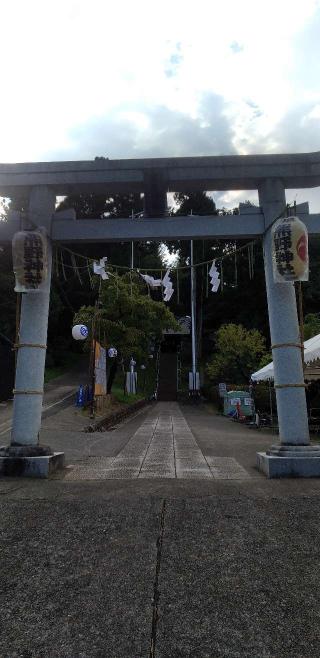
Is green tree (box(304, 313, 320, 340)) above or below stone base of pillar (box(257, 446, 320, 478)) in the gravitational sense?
above

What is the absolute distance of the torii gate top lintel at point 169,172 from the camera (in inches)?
Answer: 289

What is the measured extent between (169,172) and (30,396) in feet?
13.7

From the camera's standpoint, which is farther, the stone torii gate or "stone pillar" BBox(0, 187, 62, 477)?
the stone torii gate

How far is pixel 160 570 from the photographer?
3641mm

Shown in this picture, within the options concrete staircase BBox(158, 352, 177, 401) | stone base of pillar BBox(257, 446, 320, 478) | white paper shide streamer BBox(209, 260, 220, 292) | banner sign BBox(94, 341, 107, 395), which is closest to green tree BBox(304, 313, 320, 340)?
banner sign BBox(94, 341, 107, 395)

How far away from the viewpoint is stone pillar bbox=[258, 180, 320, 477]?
656 centimetres

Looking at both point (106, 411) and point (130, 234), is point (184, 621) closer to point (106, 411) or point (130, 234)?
point (130, 234)

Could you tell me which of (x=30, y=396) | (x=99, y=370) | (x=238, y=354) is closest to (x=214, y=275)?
(x=30, y=396)

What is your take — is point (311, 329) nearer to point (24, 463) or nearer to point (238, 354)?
point (238, 354)

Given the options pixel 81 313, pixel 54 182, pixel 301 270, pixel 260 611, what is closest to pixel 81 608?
pixel 260 611

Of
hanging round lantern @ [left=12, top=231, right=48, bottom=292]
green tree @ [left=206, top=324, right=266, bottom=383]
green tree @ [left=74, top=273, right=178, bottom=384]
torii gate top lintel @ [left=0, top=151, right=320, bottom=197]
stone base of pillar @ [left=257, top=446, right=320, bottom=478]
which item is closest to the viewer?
stone base of pillar @ [left=257, top=446, right=320, bottom=478]

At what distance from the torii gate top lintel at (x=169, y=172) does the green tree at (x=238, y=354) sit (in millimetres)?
22975

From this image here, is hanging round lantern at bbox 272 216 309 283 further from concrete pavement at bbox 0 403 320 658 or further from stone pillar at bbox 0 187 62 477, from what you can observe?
stone pillar at bbox 0 187 62 477

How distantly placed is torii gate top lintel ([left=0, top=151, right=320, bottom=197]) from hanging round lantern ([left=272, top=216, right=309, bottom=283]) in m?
1.06
